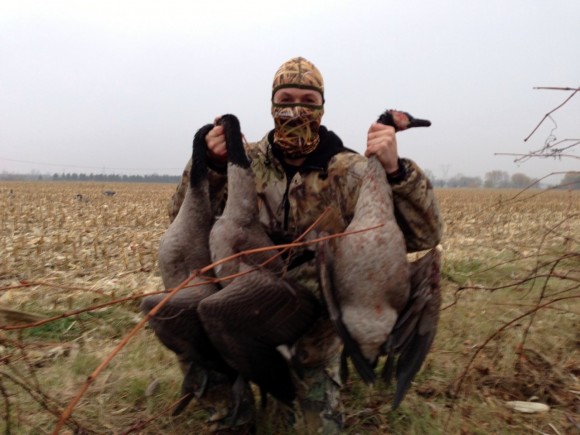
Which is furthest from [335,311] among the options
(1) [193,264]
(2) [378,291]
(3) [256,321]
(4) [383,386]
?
(4) [383,386]

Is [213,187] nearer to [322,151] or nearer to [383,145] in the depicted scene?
[322,151]

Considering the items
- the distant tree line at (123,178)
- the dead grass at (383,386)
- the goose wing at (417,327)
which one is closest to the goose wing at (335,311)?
the goose wing at (417,327)

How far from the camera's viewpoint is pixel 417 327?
2512 mm

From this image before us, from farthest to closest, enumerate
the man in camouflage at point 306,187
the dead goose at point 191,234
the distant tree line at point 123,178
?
the distant tree line at point 123,178, the man in camouflage at point 306,187, the dead goose at point 191,234

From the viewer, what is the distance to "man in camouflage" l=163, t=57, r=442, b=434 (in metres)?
2.99

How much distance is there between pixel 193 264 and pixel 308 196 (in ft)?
2.67

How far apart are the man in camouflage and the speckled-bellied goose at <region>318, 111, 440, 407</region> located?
39 cm

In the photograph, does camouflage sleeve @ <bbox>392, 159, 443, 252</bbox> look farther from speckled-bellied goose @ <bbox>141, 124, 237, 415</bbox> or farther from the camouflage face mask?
speckled-bellied goose @ <bbox>141, 124, 237, 415</bbox>

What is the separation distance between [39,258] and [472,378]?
5995mm

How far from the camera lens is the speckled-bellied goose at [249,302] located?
2.41 metres

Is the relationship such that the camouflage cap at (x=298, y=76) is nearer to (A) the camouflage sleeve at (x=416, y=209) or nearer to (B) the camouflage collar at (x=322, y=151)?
(B) the camouflage collar at (x=322, y=151)

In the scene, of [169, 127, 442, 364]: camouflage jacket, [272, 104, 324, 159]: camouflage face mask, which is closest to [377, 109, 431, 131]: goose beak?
[169, 127, 442, 364]: camouflage jacket

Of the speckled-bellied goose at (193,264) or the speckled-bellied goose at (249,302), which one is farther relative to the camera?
the speckled-bellied goose at (193,264)

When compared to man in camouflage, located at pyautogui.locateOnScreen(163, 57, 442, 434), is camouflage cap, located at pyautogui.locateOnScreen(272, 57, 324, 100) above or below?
above
